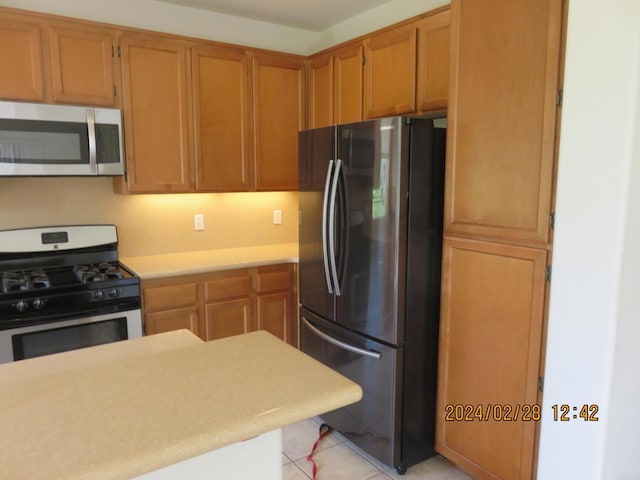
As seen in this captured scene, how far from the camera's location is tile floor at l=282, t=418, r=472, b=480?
7.41 ft

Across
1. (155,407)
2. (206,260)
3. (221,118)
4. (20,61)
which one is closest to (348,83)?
(221,118)

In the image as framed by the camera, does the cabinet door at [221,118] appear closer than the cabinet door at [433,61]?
No

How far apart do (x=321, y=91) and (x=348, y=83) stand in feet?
1.00

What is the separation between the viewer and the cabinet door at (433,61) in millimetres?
2400

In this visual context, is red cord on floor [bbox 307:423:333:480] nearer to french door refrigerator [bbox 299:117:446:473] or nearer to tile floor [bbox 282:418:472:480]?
tile floor [bbox 282:418:472:480]

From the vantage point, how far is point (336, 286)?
2.43m

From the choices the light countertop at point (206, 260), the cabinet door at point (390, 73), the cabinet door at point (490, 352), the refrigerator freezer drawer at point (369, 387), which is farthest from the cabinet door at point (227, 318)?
the cabinet door at point (390, 73)

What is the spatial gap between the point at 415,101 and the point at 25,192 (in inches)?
90.6

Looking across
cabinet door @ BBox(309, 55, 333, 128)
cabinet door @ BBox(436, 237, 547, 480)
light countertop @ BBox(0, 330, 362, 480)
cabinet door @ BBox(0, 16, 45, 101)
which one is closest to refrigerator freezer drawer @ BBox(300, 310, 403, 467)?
cabinet door @ BBox(436, 237, 547, 480)

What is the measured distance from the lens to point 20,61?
2.43 meters

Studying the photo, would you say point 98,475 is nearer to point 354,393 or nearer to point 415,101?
point 354,393

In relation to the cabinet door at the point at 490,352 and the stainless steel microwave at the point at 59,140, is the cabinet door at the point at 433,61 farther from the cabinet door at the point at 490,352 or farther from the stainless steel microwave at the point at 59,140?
the stainless steel microwave at the point at 59,140
